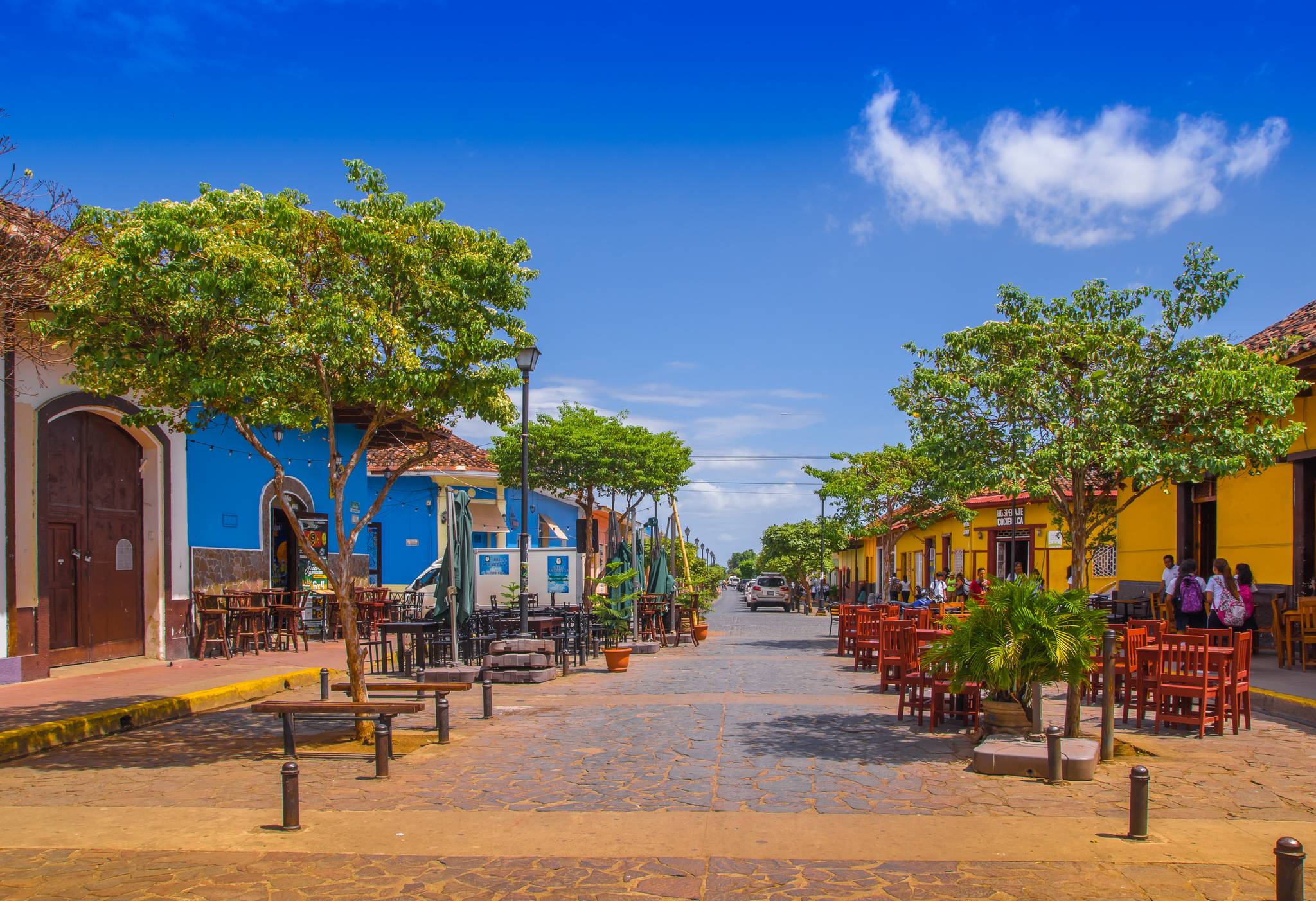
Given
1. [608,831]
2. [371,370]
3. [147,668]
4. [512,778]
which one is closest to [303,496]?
[147,668]

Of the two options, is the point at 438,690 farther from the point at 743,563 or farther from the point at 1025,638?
the point at 743,563

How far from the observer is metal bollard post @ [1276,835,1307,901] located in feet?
14.1

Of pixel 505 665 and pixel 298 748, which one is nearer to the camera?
pixel 298 748

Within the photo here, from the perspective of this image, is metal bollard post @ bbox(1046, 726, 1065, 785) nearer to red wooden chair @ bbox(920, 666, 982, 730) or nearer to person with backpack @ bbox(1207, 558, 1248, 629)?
red wooden chair @ bbox(920, 666, 982, 730)

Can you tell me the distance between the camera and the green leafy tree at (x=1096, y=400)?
28.8 feet

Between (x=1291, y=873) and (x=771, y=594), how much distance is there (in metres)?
46.3

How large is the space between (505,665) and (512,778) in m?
6.29

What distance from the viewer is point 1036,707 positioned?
8.45 meters

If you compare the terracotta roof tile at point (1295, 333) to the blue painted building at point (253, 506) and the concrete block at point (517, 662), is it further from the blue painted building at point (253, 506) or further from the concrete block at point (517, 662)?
the blue painted building at point (253, 506)

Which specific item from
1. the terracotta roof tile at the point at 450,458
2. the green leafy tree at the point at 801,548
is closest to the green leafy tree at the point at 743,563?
the green leafy tree at the point at 801,548

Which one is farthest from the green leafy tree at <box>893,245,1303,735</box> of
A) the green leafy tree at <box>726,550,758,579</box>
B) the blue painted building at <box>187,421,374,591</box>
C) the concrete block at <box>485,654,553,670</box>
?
the green leafy tree at <box>726,550,758,579</box>

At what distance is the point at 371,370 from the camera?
943 cm

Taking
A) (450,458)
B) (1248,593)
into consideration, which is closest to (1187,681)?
(1248,593)

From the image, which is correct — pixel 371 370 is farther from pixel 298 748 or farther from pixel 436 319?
pixel 298 748
